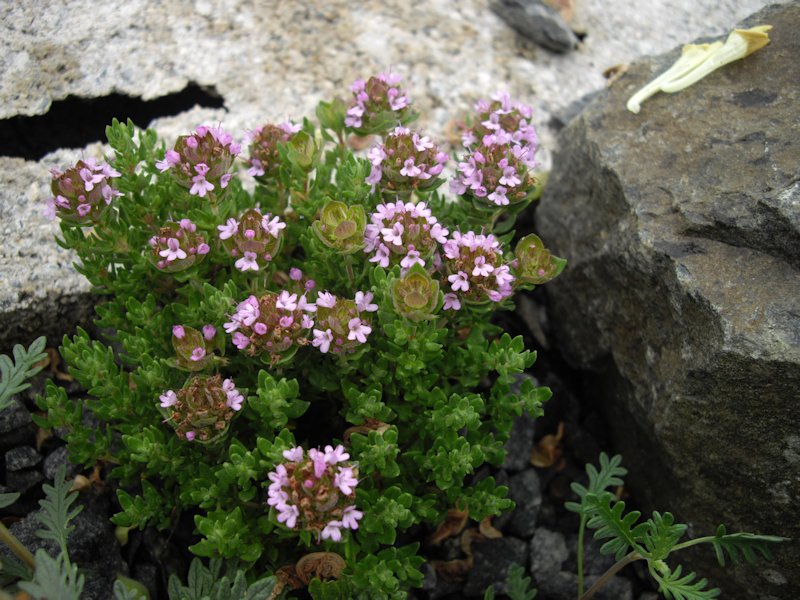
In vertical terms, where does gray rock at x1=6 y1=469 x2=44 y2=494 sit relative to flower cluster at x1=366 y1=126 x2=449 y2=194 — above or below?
below

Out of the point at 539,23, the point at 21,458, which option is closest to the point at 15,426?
the point at 21,458

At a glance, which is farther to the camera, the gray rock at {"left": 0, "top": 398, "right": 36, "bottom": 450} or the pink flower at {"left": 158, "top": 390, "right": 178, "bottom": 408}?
the gray rock at {"left": 0, "top": 398, "right": 36, "bottom": 450}

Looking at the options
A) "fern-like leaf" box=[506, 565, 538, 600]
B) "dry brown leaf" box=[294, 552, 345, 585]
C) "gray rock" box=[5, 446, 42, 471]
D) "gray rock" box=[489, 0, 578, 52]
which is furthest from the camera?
"gray rock" box=[489, 0, 578, 52]

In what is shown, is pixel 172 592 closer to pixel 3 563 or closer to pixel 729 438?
pixel 3 563

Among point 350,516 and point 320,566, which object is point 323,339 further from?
point 320,566

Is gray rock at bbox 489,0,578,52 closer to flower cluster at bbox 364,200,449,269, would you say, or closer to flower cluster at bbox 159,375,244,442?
flower cluster at bbox 364,200,449,269

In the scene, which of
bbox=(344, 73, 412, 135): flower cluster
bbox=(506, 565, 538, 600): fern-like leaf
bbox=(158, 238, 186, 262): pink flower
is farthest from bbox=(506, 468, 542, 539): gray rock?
bbox=(158, 238, 186, 262): pink flower
